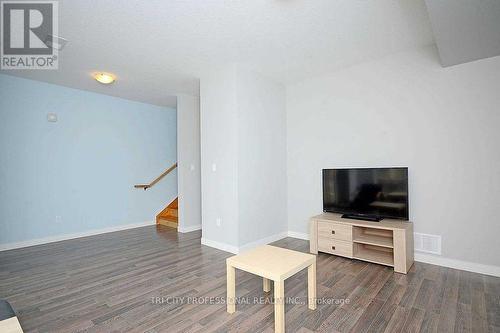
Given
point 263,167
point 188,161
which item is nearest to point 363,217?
point 263,167

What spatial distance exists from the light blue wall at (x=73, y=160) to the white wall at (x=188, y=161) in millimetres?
1125

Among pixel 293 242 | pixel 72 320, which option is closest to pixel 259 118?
pixel 293 242

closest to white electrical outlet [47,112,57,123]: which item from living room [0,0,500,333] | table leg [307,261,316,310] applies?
living room [0,0,500,333]

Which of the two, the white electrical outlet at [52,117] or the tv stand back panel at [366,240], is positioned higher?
the white electrical outlet at [52,117]

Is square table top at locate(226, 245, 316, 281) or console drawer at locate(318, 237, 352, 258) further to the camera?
console drawer at locate(318, 237, 352, 258)

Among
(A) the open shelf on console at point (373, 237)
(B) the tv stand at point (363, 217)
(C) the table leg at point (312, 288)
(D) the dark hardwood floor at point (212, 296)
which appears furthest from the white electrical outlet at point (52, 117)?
(A) the open shelf on console at point (373, 237)

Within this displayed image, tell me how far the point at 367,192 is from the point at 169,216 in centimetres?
432

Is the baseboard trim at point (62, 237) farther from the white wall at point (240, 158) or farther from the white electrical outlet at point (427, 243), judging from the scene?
the white electrical outlet at point (427, 243)

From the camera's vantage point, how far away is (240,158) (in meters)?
3.50

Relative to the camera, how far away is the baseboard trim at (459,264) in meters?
2.61

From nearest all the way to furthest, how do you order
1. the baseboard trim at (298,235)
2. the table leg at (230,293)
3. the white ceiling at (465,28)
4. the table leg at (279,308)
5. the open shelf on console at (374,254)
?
the table leg at (279,308)
the white ceiling at (465,28)
the table leg at (230,293)
the open shelf on console at (374,254)
the baseboard trim at (298,235)

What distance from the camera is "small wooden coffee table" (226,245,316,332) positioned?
5.74 feet

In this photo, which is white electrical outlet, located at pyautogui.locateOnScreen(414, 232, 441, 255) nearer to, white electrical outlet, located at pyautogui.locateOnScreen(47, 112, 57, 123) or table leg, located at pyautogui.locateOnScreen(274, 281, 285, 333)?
table leg, located at pyautogui.locateOnScreen(274, 281, 285, 333)

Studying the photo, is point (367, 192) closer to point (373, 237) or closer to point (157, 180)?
point (373, 237)
